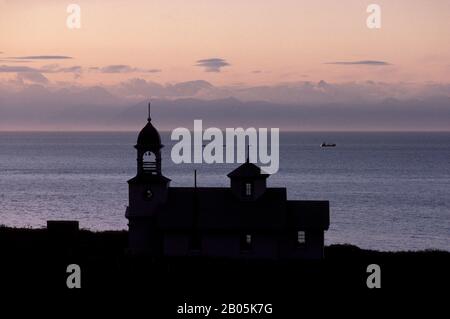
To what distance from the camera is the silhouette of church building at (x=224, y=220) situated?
156 ft

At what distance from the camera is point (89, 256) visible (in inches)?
1917

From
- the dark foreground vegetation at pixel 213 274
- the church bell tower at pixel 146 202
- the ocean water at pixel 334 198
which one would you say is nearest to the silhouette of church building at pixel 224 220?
the church bell tower at pixel 146 202

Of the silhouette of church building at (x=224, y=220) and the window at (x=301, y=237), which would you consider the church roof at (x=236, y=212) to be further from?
the window at (x=301, y=237)

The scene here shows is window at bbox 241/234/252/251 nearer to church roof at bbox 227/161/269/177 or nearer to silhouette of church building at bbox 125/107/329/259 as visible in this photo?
silhouette of church building at bbox 125/107/329/259

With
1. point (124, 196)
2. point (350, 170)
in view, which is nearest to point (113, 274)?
point (124, 196)

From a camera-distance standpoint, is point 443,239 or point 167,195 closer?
point 167,195

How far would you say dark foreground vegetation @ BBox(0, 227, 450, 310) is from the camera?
4038 cm

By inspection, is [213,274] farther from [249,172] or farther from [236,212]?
[249,172]

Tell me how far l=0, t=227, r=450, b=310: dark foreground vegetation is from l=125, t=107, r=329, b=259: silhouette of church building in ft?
2.65

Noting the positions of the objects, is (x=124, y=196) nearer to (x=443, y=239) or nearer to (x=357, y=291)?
(x=443, y=239)

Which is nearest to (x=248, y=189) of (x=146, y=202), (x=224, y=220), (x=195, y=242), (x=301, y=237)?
(x=224, y=220)

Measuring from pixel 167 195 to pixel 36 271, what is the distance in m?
8.82

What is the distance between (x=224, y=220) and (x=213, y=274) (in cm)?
457
